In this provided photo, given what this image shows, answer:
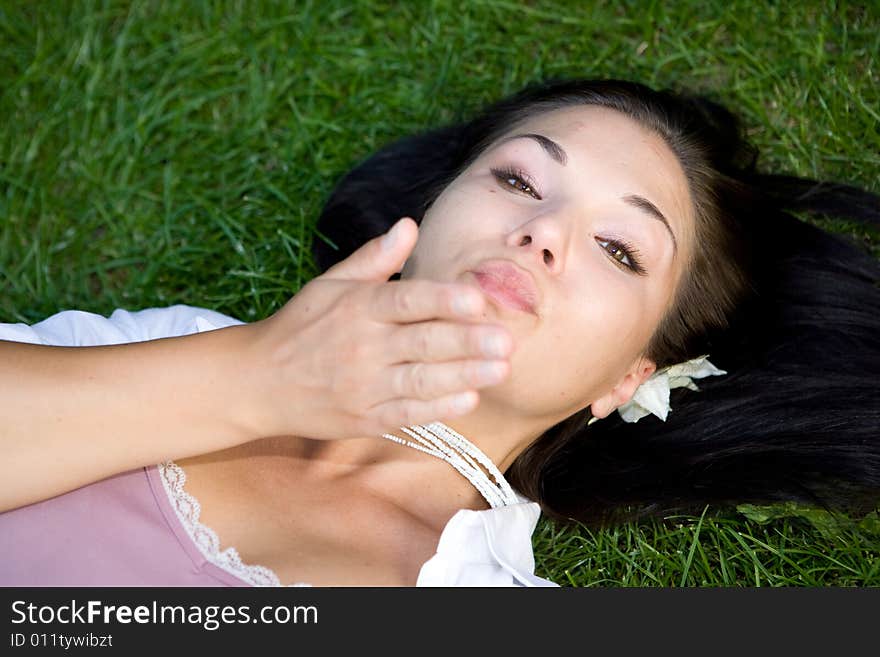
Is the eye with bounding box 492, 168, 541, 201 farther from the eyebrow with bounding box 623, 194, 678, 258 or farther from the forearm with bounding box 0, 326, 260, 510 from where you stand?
the forearm with bounding box 0, 326, 260, 510

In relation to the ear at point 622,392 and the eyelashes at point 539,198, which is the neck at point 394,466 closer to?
the ear at point 622,392

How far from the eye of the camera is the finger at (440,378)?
6.17 ft

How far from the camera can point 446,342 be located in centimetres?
189

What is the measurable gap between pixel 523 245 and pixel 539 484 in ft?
3.54

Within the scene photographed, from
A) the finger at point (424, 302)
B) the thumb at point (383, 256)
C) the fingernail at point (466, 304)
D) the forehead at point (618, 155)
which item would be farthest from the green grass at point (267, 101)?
the fingernail at point (466, 304)

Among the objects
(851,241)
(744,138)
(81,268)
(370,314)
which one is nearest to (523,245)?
(370,314)

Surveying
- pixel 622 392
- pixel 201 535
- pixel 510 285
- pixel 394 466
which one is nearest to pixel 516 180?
pixel 510 285

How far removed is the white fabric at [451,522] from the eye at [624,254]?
0.79 m

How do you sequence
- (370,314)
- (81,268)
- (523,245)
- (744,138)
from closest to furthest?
(370,314), (523,245), (744,138), (81,268)

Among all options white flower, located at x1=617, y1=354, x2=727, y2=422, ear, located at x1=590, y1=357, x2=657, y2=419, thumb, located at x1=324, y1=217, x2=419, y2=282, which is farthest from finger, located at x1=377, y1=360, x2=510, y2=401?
white flower, located at x1=617, y1=354, x2=727, y2=422

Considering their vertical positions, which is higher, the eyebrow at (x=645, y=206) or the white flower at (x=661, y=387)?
the eyebrow at (x=645, y=206)

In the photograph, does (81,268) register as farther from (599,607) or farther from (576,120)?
(599,607)

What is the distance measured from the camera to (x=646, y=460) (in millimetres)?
3312

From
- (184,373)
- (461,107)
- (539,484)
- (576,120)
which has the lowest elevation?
(539,484)
